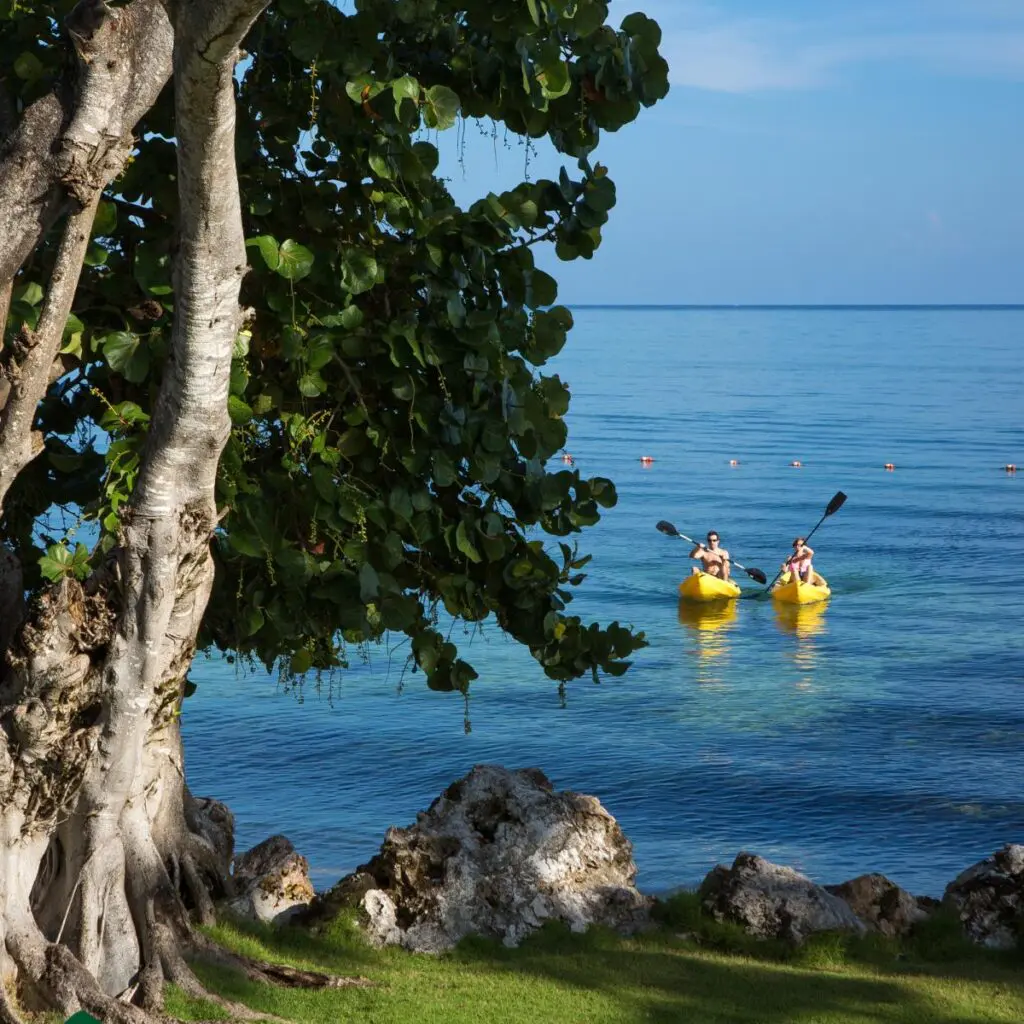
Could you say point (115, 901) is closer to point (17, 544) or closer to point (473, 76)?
point (17, 544)

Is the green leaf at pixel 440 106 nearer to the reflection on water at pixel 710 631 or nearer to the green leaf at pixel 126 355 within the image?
the green leaf at pixel 126 355

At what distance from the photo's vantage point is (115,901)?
26.2 feet

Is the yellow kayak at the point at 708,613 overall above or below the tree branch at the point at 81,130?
below

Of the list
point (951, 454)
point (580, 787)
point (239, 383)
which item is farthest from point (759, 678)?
point (951, 454)

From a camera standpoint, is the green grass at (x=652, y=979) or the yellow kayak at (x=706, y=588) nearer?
the green grass at (x=652, y=979)

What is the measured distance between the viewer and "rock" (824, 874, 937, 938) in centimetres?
1060

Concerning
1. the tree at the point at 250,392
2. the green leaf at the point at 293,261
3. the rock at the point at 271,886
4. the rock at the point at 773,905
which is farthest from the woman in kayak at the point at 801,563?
the green leaf at the point at 293,261

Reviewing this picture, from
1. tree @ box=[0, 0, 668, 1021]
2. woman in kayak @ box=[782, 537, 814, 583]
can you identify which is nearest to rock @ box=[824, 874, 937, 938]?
tree @ box=[0, 0, 668, 1021]

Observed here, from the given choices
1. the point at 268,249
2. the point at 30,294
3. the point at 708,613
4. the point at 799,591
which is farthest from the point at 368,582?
the point at 799,591

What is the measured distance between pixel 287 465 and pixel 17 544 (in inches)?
95.6

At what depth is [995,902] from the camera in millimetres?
10625

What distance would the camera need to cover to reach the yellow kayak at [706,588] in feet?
121

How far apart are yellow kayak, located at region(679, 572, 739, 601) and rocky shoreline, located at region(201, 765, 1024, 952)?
26083 millimetres

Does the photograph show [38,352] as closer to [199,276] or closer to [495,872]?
[199,276]
